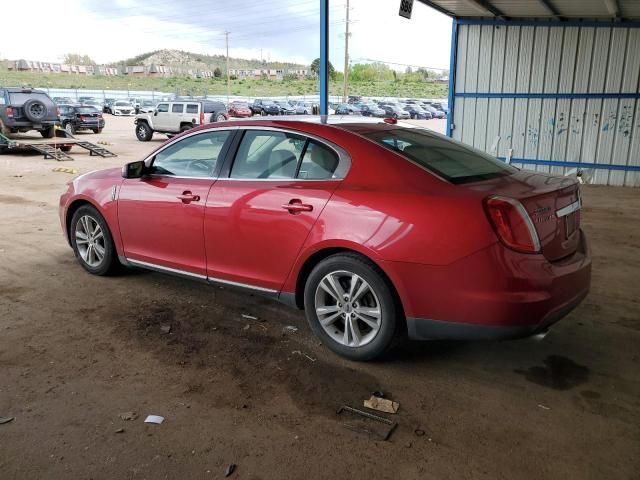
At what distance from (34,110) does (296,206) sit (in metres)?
17.8

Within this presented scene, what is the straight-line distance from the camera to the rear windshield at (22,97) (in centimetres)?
1808

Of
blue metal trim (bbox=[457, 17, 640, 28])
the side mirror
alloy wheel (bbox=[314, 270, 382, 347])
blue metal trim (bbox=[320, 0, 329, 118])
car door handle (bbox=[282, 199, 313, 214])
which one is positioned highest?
blue metal trim (bbox=[457, 17, 640, 28])

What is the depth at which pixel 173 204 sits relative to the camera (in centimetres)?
446

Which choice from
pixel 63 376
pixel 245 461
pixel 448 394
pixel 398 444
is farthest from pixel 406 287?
pixel 63 376

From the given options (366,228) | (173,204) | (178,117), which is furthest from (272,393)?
(178,117)

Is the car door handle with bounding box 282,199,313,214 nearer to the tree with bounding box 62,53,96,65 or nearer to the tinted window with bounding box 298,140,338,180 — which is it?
the tinted window with bounding box 298,140,338,180

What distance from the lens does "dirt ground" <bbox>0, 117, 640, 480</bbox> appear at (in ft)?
8.71

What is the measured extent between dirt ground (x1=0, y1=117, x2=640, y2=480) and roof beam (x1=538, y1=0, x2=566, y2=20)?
8035mm

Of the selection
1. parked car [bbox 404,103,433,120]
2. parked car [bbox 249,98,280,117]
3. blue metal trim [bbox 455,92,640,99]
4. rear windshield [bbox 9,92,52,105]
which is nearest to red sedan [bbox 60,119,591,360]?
blue metal trim [bbox 455,92,640,99]

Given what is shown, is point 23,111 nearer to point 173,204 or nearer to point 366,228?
point 173,204

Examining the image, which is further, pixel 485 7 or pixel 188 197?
pixel 485 7

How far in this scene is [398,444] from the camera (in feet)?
9.20

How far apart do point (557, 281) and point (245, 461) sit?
2.01 m

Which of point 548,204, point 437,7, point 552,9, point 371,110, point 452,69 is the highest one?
point 437,7
